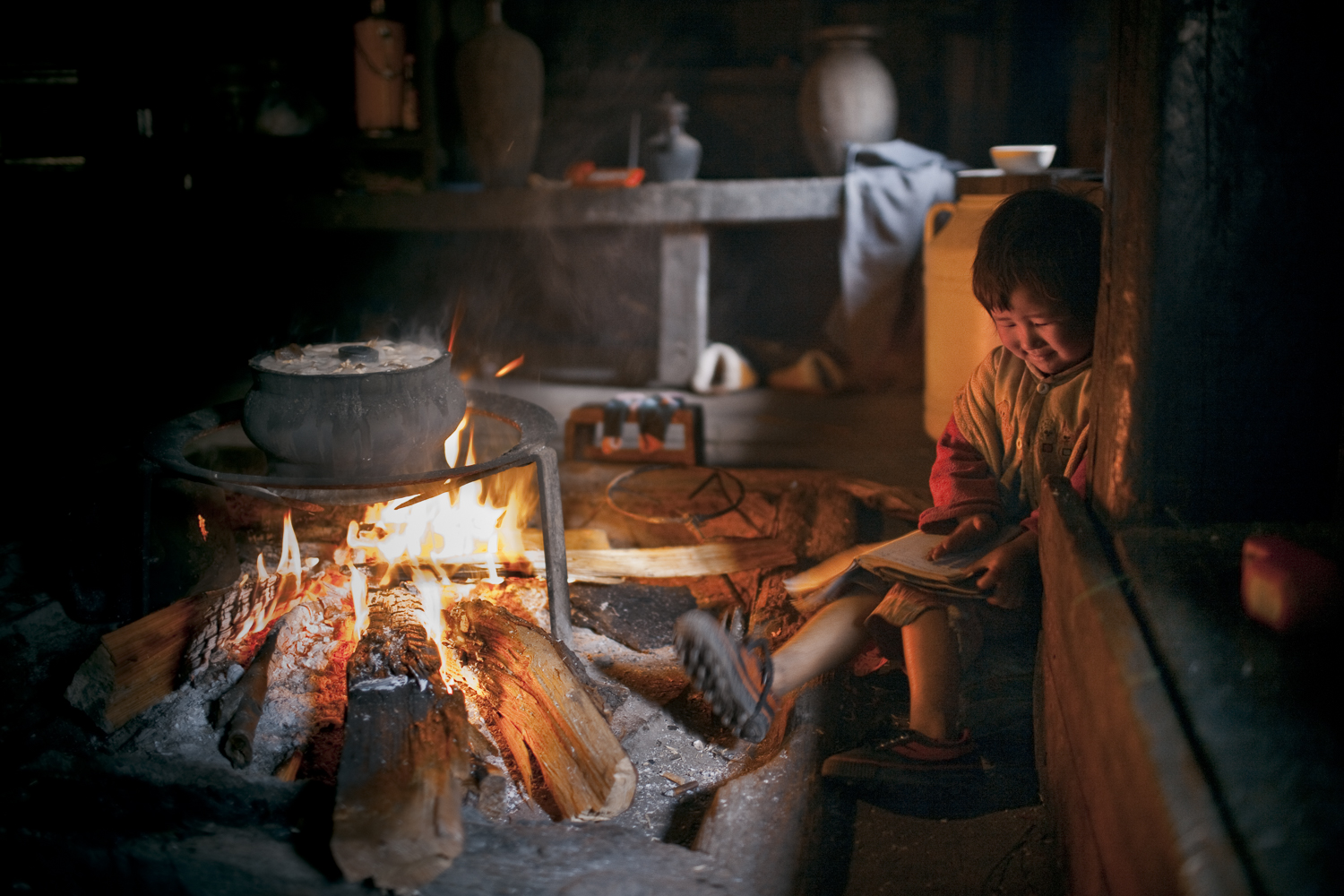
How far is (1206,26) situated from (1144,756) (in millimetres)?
1274

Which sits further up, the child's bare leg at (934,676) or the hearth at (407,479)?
the hearth at (407,479)

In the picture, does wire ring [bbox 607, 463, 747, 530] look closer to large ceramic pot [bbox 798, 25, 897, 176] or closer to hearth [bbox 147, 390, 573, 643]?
hearth [bbox 147, 390, 573, 643]

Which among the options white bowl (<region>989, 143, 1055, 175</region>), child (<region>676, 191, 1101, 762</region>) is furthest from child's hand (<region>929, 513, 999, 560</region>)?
white bowl (<region>989, 143, 1055, 175</region>)

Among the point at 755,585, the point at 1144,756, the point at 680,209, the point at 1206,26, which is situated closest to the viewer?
the point at 1144,756

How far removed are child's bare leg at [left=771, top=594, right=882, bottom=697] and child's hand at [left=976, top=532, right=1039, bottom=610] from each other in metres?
0.33

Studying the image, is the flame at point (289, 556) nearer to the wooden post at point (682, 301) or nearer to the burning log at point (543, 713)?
the burning log at point (543, 713)

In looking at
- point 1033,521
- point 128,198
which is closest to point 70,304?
point 128,198

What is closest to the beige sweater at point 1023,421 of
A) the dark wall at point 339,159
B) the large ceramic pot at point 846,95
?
the dark wall at point 339,159

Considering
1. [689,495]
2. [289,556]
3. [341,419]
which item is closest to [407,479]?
[341,419]

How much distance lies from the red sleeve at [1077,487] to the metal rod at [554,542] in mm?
1195

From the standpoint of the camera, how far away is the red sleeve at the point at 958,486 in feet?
8.64

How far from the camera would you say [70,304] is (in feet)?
18.8

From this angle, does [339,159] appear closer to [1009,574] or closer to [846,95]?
[846,95]

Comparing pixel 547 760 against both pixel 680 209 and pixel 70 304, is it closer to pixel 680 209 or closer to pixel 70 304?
pixel 680 209
